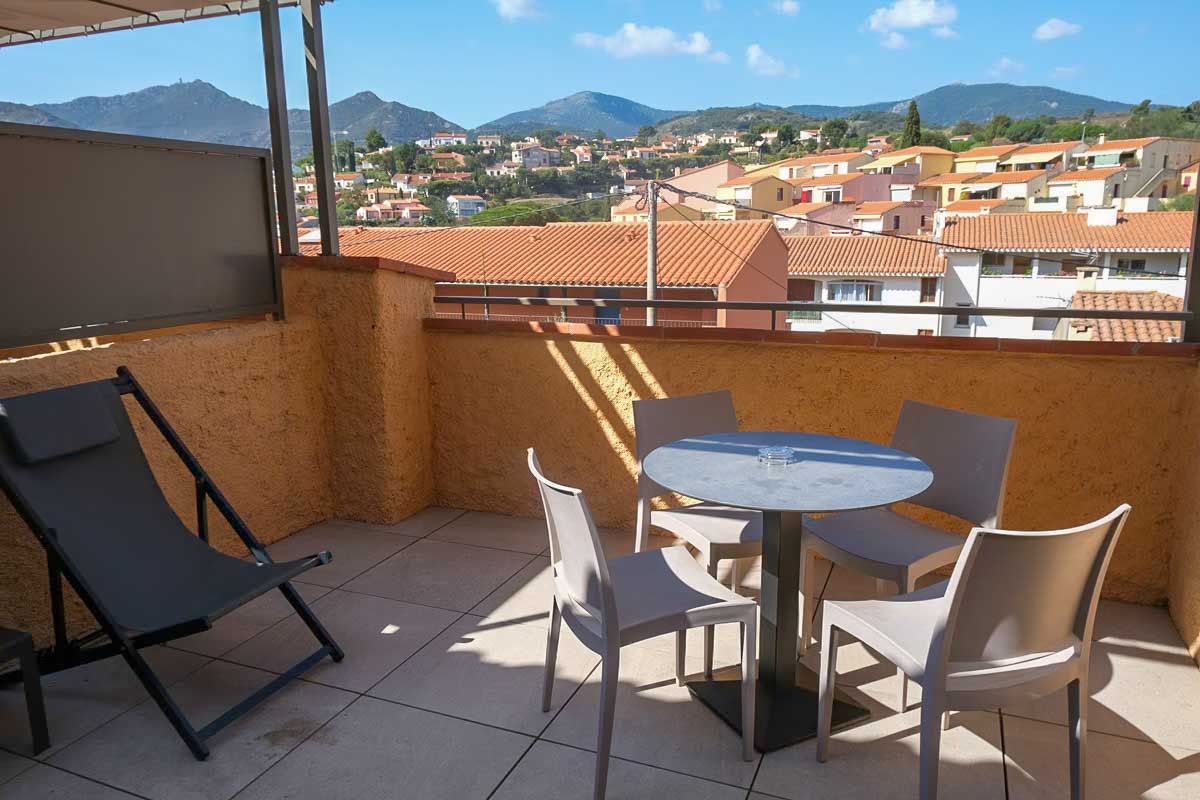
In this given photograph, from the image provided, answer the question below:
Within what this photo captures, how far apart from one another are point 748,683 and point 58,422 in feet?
6.69

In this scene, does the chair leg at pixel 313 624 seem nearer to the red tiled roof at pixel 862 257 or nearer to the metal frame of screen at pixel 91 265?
the metal frame of screen at pixel 91 265

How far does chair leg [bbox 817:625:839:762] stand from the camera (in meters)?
1.87

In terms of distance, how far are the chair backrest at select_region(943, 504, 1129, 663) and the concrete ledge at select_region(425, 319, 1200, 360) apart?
1436 millimetres

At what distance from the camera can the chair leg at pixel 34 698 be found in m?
1.95

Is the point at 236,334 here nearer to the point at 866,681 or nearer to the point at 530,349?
the point at 530,349

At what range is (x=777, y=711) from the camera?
82.7 inches

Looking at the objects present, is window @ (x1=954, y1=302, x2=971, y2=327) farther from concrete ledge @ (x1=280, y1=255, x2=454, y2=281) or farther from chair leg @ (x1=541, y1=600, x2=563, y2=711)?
concrete ledge @ (x1=280, y1=255, x2=454, y2=281)

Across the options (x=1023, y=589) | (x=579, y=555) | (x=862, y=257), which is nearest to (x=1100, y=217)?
(x=862, y=257)

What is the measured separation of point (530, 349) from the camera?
362 cm

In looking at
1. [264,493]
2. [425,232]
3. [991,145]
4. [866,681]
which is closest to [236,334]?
[264,493]

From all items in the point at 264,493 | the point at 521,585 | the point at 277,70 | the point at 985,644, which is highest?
the point at 277,70

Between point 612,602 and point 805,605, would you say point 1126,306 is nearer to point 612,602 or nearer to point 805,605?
point 805,605

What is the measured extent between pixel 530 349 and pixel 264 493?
1299 millimetres

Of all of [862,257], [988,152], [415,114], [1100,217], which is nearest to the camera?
[415,114]
